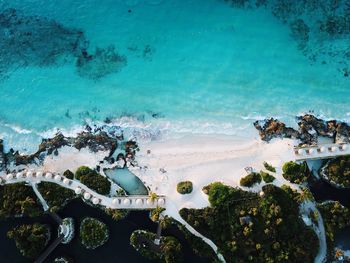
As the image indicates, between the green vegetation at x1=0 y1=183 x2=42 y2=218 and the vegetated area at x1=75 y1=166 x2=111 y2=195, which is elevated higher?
the vegetated area at x1=75 y1=166 x2=111 y2=195

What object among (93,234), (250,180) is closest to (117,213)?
(93,234)

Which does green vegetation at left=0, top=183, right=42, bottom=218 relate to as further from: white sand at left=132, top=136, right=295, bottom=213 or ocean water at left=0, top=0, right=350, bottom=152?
white sand at left=132, top=136, right=295, bottom=213

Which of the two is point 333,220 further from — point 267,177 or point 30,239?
point 30,239

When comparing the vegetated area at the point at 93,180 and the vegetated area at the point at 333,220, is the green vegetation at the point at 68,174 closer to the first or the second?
the vegetated area at the point at 93,180

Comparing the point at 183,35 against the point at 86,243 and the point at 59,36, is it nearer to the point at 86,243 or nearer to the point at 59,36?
the point at 59,36

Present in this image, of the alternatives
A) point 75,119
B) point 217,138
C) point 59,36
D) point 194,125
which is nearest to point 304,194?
point 217,138

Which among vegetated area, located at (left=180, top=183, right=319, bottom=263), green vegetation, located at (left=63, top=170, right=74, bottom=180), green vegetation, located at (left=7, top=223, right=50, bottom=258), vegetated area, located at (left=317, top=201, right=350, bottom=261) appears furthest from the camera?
green vegetation, located at (left=63, top=170, right=74, bottom=180)

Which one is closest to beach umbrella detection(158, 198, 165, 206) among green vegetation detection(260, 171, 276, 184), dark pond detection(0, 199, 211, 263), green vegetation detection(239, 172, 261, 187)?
dark pond detection(0, 199, 211, 263)

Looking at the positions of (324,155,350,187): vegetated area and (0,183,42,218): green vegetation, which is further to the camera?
(0,183,42,218): green vegetation

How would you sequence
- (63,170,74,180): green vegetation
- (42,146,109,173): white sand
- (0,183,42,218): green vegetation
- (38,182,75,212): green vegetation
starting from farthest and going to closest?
1. (42,146,109,173): white sand
2. (63,170,74,180): green vegetation
3. (38,182,75,212): green vegetation
4. (0,183,42,218): green vegetation
